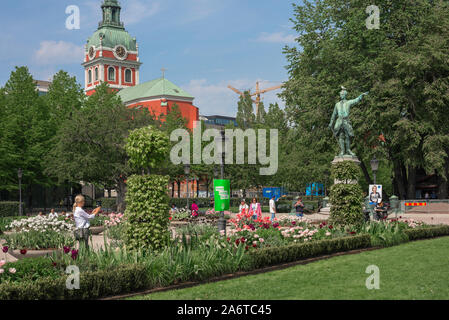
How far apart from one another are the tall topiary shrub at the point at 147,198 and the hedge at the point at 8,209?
77.2 feet

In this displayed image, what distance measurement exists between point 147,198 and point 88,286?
3.10 metres

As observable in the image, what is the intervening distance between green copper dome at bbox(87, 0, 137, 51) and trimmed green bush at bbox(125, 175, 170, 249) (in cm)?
9521

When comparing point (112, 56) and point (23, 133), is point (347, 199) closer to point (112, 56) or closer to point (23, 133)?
point (23, 133)

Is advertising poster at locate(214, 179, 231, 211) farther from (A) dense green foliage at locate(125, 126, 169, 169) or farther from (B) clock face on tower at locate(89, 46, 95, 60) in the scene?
(B) clock face on tower at locate(89, 46, 95, 60)

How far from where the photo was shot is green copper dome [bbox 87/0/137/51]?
101062mm

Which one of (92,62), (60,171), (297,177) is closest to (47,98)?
(60,171)

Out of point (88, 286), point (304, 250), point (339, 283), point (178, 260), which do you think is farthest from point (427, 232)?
point (88, 286)

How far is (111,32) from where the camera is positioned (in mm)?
102562

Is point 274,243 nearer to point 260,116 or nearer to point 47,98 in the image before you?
point 47,98

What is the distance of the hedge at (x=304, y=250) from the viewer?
1062 centimetres

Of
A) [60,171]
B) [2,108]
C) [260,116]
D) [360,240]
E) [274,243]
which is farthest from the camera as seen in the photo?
[260,116]

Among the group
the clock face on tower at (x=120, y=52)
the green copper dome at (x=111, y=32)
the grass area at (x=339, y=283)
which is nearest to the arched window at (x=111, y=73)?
the clock face on tower at (x=120, y=52)
